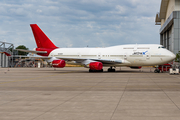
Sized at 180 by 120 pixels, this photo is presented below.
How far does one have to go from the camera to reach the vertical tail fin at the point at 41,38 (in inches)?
1581

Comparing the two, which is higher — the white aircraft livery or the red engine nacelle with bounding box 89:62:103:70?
the white aircraft livery

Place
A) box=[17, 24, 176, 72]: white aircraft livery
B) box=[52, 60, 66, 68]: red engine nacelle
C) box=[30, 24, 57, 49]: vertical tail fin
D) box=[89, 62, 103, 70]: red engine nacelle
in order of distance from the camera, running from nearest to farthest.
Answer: box=[17, 24, 176, 72]: white aircraft livery, box=[89, 62, 103, 70]: red engine nacelle, box=[52, 60, 66, 68]: red engine nacelle, box=[30, 24, 57, 49]: vertical tail fin

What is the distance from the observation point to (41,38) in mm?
40312

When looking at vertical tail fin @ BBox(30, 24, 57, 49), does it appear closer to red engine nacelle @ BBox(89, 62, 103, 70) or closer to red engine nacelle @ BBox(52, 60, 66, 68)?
red engine nacelle @ BBox(52, 60, 66, 68)

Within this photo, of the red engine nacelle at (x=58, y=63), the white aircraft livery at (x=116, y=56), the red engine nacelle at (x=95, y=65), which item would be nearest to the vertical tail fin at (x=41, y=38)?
the white aircraft livery at (x=116, y=56)

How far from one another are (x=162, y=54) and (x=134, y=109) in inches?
980

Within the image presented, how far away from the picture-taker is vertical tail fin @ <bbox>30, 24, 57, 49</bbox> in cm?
4016

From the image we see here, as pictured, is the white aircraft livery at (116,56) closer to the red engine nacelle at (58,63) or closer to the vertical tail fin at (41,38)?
the red engine nacelle at (58,63)

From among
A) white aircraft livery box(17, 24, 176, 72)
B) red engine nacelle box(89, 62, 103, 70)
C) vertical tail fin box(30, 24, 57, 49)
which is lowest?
red engine nacelle box(89, 62, 103, 70)

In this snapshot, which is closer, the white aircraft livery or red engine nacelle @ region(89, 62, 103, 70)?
the white aircraft livery

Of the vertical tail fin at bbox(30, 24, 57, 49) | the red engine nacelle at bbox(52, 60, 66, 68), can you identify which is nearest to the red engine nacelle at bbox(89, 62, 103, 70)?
the red engine nacelle at bbox(52, 60, 66, 68)

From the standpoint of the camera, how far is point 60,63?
32125 mm

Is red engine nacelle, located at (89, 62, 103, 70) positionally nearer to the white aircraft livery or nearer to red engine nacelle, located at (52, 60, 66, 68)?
the white aircraft livery

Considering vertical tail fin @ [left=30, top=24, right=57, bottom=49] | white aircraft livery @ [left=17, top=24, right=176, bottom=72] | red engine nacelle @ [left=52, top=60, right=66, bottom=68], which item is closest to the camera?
white aircraft livery @ [left=17, top=24, right=176, bottom=72]
